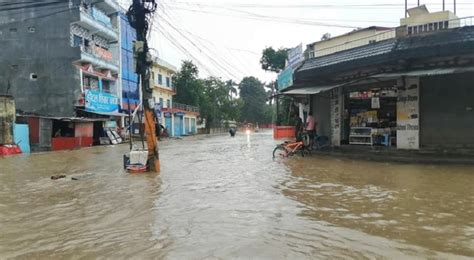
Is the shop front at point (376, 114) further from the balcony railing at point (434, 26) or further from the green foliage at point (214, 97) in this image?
the green foliage at point (214, 97)

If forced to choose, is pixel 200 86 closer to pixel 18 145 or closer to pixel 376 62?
pixel 18 145

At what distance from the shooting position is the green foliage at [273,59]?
133 feet

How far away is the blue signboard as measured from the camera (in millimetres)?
34653

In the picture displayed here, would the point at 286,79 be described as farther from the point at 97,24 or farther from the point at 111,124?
the point at 97,24

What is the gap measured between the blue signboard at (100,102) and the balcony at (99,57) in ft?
8.71

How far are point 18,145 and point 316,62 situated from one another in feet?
59.3

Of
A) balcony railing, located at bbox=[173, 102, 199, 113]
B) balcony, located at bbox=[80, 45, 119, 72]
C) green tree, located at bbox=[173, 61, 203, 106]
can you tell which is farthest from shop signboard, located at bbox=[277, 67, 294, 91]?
green tree, located at bbox=[173, 61, 203, 106]

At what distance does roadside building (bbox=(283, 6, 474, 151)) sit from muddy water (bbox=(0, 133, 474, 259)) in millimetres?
3366

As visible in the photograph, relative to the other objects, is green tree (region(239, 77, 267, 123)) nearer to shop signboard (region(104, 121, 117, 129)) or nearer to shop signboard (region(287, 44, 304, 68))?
shop signboard (region(104, 121, 117, 129))

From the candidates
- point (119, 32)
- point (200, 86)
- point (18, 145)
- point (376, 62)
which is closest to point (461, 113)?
point (376, 62)

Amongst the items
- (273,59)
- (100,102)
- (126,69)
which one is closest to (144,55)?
(100,102)

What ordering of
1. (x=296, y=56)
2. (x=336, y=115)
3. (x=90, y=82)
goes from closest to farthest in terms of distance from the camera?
1. (x=336, y=115)
2. (x=296, y=56)
3. (x=90, y=82)

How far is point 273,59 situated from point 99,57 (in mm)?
15653

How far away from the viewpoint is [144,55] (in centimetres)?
1355
